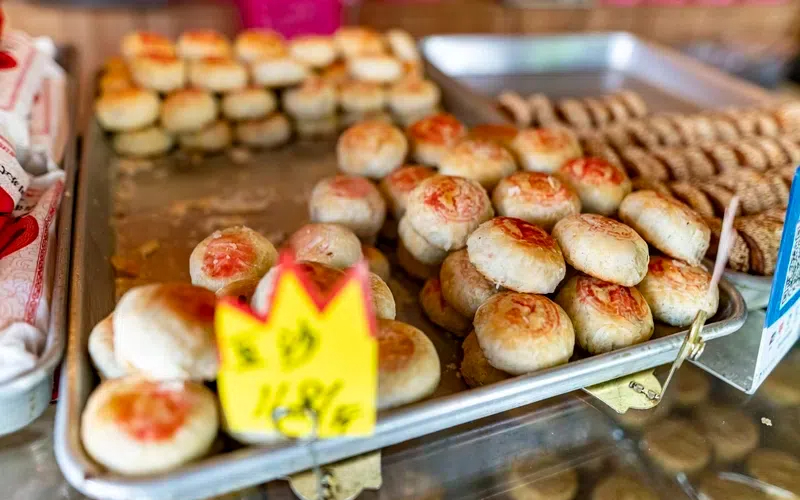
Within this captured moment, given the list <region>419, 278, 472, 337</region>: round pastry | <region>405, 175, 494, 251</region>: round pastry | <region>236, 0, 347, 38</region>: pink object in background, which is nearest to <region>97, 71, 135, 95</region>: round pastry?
<region>236, 0, 347, 38</region>: pink object in background

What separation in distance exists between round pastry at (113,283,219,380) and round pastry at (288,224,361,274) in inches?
18.2

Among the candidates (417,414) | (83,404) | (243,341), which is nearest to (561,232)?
(417,414)

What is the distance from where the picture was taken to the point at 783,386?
1.80m

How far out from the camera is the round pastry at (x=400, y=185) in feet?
7.00

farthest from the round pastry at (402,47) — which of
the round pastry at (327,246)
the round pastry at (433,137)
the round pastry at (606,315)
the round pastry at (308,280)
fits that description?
the round pastry at (308,280)

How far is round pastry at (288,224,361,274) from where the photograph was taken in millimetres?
1729

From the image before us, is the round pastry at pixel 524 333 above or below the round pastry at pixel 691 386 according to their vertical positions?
above

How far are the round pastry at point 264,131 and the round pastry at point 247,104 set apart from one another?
4 cm

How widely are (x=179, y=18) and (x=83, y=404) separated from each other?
3409 mm

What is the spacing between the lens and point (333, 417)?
1.18 m

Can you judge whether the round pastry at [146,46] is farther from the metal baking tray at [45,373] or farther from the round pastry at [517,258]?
the round pastry at [517,258]

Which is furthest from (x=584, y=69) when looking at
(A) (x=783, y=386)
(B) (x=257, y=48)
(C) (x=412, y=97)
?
(A) (x=783, y=386)

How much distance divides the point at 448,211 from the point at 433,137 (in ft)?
2.37

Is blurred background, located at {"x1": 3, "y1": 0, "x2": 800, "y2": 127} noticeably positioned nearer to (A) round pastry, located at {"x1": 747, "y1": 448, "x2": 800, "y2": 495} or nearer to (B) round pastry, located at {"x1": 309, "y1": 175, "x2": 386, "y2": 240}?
(B) round pastry, located at {"x1": 309, "y1": 175, "x2": 386, "y2": 240}
